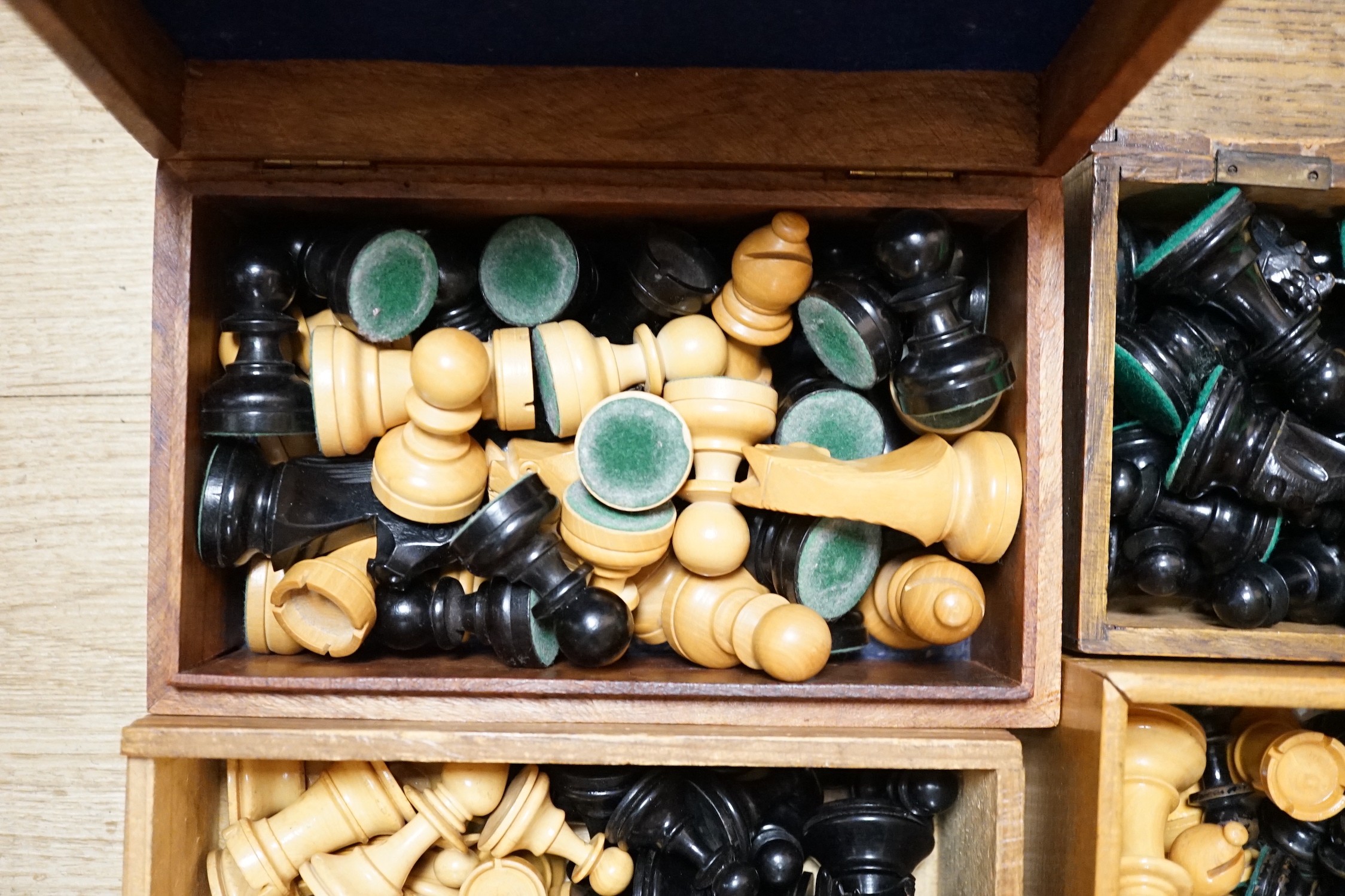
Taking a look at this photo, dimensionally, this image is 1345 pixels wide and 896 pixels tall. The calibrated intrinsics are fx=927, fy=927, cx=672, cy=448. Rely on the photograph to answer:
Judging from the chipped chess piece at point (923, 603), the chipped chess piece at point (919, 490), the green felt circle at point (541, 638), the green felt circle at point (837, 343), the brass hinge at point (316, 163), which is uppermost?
the brass hinge at point (316, 163)

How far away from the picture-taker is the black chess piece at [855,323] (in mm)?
1029

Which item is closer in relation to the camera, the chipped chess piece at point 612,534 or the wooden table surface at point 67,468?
the chipped chess piece at point 612,534

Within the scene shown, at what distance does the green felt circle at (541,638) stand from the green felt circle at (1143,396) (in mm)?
722

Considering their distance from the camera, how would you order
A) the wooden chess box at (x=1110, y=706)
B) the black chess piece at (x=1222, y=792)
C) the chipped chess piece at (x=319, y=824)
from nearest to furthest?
the wooden chess box at (x=1110, y=706) → the chipped chess piece at (x=319, y=824) → the black chess piece at (x=1222, y=792)

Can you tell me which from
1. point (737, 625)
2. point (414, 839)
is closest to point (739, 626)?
point (737, 625)

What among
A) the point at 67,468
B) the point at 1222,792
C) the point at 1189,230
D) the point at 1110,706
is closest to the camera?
the point at 1110,706

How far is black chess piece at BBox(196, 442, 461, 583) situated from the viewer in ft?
3.38

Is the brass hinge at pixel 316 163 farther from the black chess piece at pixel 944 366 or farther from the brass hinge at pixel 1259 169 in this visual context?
the brass hinge at pixel 1259 169

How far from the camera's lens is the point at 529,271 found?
1.08 meters

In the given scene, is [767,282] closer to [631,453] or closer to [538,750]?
[631,453]

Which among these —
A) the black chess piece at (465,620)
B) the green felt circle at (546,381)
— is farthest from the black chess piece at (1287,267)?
the black chess piece at (465,620)

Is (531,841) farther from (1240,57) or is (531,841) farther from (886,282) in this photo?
(1240,57)

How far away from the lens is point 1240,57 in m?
1.23

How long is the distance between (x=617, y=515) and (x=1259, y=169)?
2.73 feet
